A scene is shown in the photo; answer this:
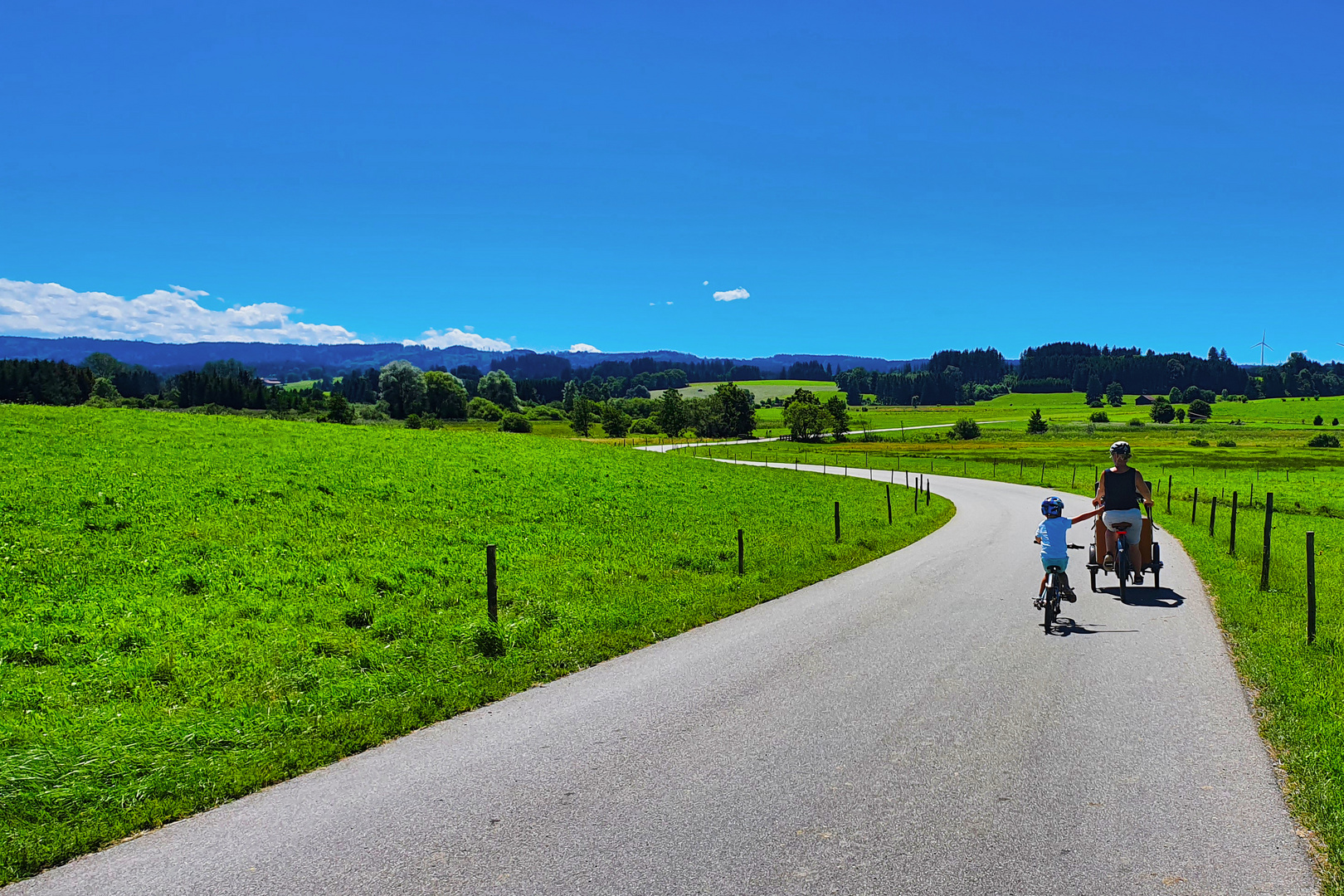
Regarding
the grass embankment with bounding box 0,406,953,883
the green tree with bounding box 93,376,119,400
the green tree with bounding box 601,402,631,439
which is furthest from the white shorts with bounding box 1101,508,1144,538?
the green tree with bounding box 601,402,631,439

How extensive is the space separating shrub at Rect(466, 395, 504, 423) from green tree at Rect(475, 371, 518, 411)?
26.0 meters

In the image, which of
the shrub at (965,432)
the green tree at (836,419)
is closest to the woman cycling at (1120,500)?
the green tree at (836,419)

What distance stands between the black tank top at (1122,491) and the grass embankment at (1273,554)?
86.4 inches

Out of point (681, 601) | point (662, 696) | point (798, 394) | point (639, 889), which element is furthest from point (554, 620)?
point (798, 394)

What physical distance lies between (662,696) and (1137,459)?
89.9m

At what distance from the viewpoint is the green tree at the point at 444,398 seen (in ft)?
440

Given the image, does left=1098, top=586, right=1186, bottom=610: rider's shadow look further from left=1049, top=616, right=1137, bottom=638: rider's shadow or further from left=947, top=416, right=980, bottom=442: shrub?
left=947, top=416, right=980, bottom=442: shrub

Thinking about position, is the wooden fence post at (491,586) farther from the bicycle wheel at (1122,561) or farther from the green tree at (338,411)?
the green tree at (338,411)

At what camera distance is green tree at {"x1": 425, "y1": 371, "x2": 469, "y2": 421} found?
13412cm

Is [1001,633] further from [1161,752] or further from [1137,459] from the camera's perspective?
[1137,459]

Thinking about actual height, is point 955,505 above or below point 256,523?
below

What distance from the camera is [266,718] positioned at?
7.99 meters

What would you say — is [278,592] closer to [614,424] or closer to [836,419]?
[614,424]

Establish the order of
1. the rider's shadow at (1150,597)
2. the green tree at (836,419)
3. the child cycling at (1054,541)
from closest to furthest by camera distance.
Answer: the child cycling at (1054,541) < the rider's shadow at (1150,597) < the green tree at (836,419)
